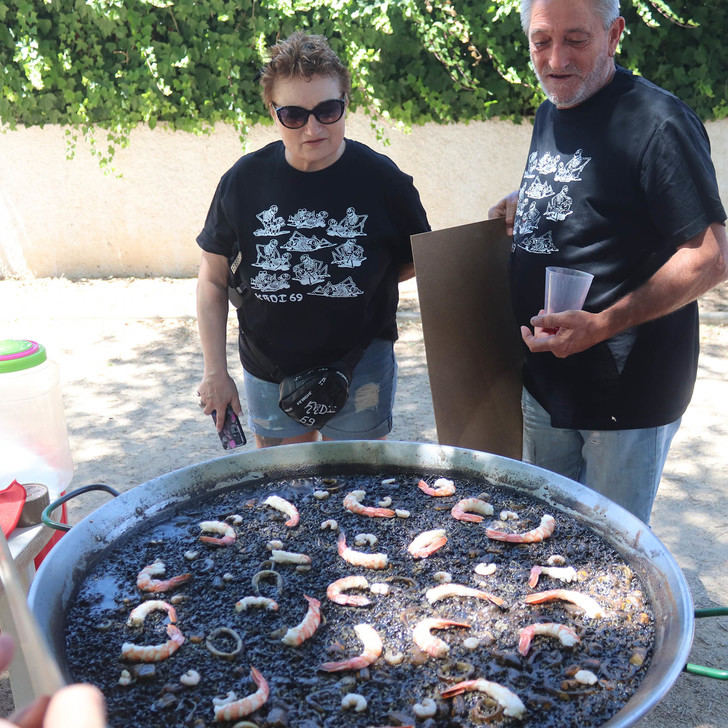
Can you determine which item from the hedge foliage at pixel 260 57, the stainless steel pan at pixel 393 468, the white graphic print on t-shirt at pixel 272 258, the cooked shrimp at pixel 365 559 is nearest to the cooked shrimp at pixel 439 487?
the stainless steel pan at pixel 393 468

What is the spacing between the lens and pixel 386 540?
1.97 meters

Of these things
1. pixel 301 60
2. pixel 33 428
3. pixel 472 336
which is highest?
pixel 301 60

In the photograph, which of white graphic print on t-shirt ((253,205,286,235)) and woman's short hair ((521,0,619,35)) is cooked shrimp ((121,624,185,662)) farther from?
woman's short hair ((521,0,619,35))

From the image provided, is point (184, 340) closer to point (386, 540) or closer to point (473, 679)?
point (386, 540)

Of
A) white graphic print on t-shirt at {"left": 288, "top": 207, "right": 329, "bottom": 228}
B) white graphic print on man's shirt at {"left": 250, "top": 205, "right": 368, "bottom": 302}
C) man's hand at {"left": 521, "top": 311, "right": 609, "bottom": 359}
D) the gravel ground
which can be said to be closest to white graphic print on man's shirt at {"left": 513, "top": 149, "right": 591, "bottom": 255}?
man's hand at {"left": 521, "top": 311, "right": 609, "bottom": 359}

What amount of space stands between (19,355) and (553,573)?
2.02 metres

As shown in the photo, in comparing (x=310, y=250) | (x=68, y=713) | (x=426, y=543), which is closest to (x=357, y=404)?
(x=310, y=250)

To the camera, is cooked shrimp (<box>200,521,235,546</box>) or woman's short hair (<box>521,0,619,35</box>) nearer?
cooked shrimp (<box>200,521,235,546</box>)

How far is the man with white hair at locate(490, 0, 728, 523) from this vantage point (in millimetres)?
2160

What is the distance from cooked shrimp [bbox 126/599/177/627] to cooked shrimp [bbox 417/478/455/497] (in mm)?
786

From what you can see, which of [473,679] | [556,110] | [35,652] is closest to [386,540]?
[473,679]

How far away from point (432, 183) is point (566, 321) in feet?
19.2

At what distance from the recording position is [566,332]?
2.20m

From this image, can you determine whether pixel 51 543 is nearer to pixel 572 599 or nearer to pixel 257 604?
pixel 257 604
